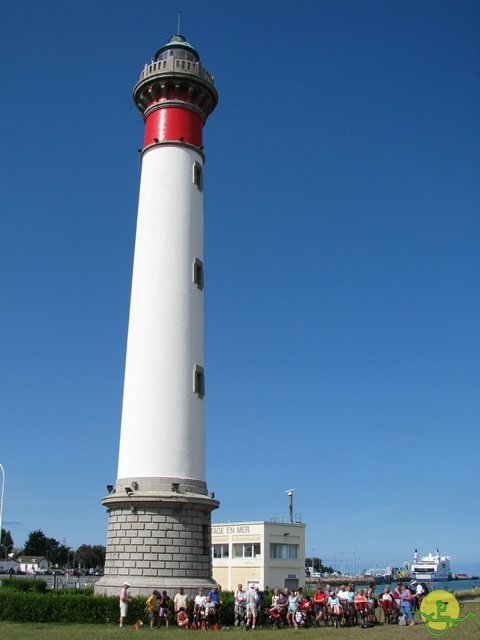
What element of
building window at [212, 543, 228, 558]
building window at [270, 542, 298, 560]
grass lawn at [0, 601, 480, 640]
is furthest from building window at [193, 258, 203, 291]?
building window at [212, 543, 228, 558]

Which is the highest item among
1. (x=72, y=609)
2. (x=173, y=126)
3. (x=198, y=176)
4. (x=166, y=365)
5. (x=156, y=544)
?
(x=173, y=126)

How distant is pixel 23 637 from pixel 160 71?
2417 centimetres

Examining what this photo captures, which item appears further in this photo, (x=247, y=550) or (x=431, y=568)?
(x=431, y=568)

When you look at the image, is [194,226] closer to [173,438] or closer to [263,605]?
[173,438]

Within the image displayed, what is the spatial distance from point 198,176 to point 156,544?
53.3 feet

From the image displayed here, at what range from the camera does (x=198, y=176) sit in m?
31.7

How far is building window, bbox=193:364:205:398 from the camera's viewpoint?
28.5m

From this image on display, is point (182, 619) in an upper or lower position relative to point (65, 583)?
lower

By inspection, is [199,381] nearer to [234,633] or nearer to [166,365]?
[166,365]

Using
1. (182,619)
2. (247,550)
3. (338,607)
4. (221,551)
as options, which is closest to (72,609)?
(182,619)

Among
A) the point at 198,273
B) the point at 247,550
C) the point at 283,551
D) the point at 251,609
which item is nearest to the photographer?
the point at 251,609

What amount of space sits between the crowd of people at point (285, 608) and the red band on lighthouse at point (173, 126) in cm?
1926

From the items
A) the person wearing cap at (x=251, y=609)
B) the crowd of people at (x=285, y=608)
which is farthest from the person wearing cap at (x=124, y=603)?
the person wearing cap at (x=251, y=609)

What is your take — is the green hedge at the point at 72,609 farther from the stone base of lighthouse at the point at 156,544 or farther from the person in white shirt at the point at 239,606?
the stone base of lighthouse at the point at 156,544
